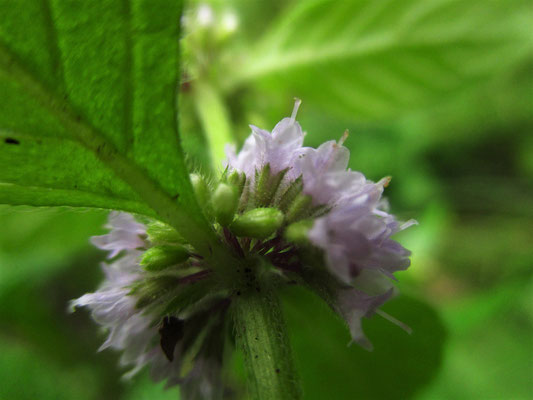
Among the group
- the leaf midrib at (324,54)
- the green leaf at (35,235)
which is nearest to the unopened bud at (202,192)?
the leaf midrib at (324,54)

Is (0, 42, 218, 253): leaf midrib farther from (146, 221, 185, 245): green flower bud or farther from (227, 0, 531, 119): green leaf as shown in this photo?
(227, 0, 531, 119): green leaf

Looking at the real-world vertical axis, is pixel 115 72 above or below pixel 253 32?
below

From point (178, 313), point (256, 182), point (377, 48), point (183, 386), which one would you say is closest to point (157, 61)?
point (256, 182)

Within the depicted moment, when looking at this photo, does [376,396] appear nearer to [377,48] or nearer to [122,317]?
[122,317]

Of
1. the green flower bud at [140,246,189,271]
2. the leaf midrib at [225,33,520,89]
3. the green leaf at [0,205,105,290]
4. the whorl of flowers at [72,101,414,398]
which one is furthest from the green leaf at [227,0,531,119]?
the green flower bud at [140,246,189,271]

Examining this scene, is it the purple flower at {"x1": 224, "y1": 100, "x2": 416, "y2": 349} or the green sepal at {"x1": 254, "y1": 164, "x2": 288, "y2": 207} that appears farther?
the green sepal at {"x1": 254, "y1": 164, "x2": 288, "y2": 207}
